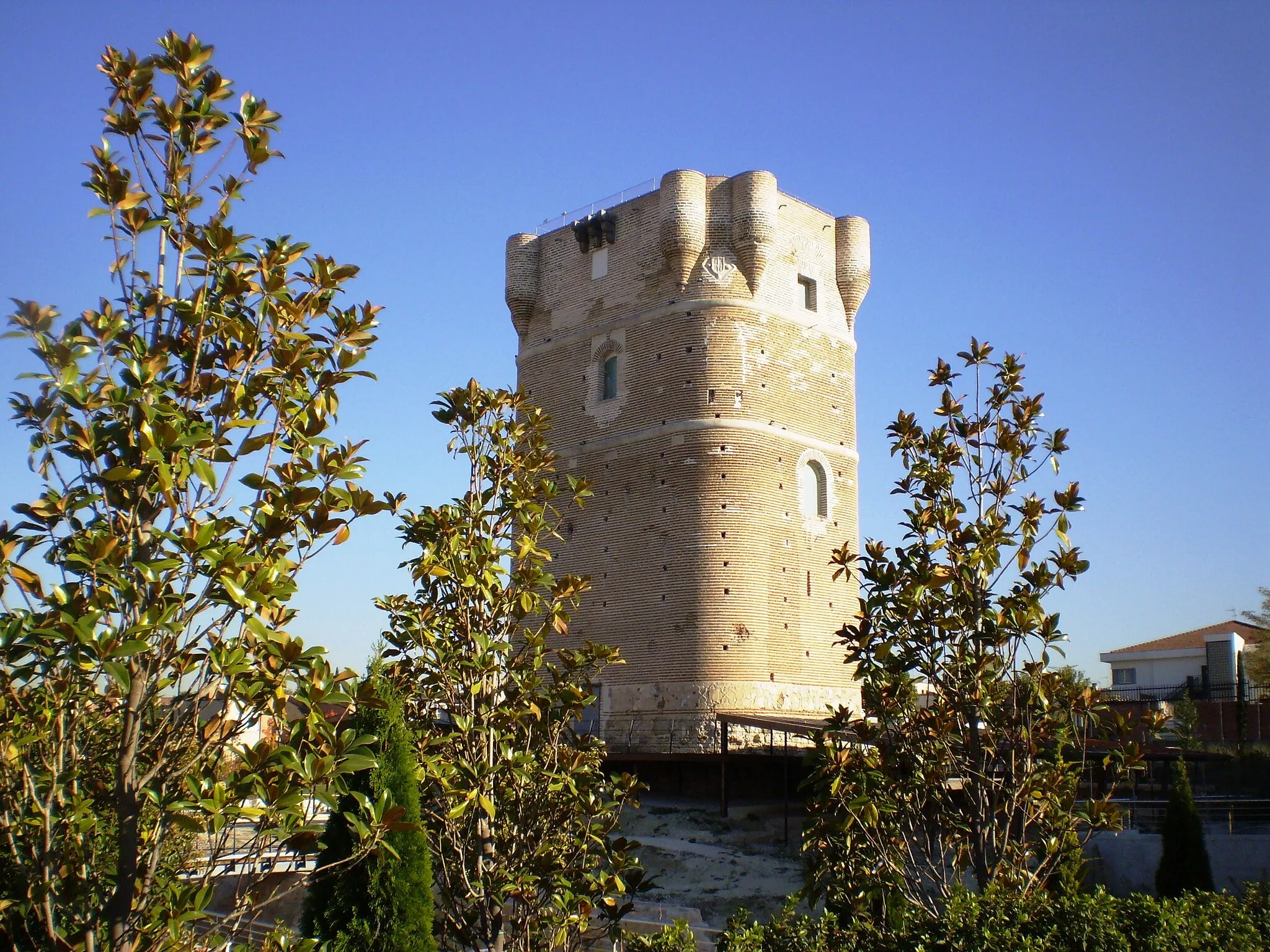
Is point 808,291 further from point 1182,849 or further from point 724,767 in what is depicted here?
point 1182,849

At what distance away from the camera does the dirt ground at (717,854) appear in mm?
16953

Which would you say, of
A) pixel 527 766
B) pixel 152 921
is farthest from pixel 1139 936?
pixel 152 921

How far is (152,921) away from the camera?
12.0ft

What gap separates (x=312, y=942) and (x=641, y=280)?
24.3 meters

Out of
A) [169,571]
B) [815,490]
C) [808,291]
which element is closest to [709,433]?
[815,490]

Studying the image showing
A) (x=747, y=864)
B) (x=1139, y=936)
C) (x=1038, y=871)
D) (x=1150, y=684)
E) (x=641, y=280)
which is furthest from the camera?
(x=1150, y=684)

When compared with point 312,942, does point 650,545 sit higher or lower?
higher

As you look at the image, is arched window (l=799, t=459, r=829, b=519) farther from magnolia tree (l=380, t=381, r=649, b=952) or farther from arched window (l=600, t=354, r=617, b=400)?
magnolia tree (l=380, t=381, r=649, b=952)

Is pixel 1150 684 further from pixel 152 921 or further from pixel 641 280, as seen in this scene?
pixel 152 921

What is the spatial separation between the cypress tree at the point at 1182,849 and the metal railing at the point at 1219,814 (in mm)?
2325

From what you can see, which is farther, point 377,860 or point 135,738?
point 377,860

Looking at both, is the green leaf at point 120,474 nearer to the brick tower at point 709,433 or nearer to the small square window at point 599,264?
the brick tower at point 709,433

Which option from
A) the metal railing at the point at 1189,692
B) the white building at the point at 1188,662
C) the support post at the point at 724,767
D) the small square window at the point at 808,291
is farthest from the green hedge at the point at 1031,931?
the white building at the point at 1188,662

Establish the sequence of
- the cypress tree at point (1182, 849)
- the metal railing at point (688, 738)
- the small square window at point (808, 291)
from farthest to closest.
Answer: the small square window at point (808, 291)
the metal railing at point (688, 738)
the cypress tree at point (1182, 849)
